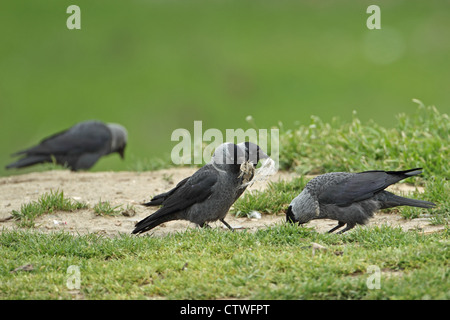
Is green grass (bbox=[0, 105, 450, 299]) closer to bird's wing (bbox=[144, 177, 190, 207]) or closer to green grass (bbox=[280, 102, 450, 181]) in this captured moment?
bird's wing (bbox=[144, 177, 190, 207])

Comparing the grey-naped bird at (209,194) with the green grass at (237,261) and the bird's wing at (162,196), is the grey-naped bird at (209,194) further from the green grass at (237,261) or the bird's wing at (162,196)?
the green grass at (237,261)

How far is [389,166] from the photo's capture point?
26.6 feet

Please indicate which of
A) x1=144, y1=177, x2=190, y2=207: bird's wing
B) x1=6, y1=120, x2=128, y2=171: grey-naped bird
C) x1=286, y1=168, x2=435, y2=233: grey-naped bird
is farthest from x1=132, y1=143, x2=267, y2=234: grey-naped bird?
x1=6, y1=120, x2=128, y2=171: grey-naped bird

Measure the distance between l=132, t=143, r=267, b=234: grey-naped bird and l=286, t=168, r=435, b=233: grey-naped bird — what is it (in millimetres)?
598

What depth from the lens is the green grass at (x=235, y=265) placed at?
14.9ft

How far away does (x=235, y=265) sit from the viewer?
5.05 meters

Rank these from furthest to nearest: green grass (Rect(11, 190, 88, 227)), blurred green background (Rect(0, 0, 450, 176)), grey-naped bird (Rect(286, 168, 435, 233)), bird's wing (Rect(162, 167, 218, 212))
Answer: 1. blurred green background (Rect(0, 0, 450, 176))
2. green grass (Rect(11, 190, 88, 227))
3. bird's wing (Rect(162, 167, 218, 212))
4. grey-naped bird (Rect(286, 168, 435, 233))

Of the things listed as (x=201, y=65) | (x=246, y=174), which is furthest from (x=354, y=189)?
(x=201, y=65)

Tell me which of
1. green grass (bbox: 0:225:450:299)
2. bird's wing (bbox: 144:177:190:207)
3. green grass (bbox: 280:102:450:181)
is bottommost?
green grass (bbox: 0:225:450:299)

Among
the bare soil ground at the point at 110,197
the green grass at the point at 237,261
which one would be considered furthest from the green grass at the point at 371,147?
the green grass at the point at 237,261

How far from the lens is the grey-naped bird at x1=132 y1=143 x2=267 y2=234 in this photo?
6426 millimetres
